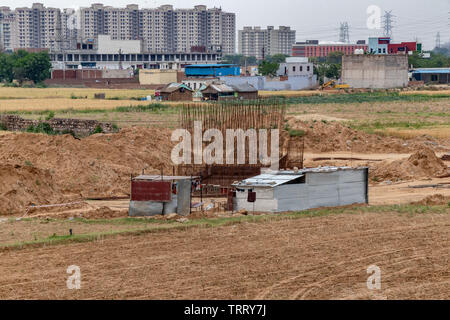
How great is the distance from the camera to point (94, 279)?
15.2 meters

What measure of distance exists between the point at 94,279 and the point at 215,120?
1842 centimetres

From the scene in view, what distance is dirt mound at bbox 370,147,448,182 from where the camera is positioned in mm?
31766

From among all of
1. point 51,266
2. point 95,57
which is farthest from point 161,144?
point 95,57

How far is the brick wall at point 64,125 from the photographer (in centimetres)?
4607

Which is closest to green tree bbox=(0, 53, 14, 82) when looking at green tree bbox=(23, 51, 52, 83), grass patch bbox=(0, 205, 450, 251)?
green tree bbox=(23, 51, 52, 83)

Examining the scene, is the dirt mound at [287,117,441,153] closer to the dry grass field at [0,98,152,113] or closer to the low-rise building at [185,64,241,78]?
the dry grass field at [0,98,152,113]

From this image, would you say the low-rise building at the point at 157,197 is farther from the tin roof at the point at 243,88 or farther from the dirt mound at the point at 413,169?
the tin roof at the point at 243,88

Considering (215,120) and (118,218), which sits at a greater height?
(215,120)

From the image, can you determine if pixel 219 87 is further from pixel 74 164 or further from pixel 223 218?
pixel 223 218

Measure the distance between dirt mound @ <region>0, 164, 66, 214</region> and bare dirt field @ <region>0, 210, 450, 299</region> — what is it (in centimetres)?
645

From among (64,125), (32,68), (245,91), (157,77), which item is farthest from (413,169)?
(32,68)

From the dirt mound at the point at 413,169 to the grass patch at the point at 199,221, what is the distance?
25.3ft
